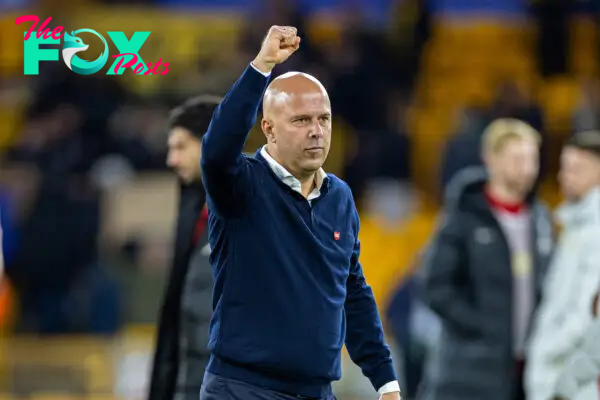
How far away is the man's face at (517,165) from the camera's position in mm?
8180

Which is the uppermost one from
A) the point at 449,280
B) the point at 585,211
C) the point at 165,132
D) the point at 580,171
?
the point at 165,132

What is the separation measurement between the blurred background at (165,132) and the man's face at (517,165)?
10.7ft

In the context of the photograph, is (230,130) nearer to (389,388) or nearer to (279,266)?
(279,266)

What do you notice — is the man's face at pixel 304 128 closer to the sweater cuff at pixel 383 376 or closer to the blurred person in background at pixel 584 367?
the sweater cuff at pixel 383 376

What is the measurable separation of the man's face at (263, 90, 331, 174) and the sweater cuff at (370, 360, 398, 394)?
879 millimetres

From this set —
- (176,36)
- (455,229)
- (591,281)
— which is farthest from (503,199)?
(176,36)

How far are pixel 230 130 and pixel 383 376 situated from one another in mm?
1287

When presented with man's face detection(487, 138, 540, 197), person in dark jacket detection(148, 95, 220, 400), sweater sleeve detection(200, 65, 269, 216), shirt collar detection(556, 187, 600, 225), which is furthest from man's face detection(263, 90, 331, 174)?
man's face detection(487, 138, 540, 197)

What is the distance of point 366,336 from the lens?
5.22 meters

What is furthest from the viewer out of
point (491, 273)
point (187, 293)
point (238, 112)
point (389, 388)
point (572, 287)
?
point (491, 273)

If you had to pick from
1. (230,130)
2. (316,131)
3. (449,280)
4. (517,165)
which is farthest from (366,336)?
(517,165)

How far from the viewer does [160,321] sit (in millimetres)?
6324

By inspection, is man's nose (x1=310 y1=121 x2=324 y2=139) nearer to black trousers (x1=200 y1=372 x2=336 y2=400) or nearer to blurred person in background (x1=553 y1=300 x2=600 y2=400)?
black trousers (x1=200 y1=372 x2=336 y2=400)

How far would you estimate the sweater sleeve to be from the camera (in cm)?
443
